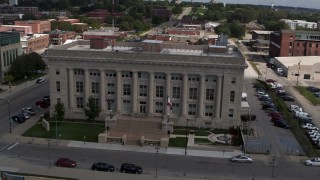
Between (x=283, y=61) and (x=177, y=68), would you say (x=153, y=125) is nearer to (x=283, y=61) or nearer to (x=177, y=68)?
(x=177, y=68)

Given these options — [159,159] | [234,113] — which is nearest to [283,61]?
[234,113]

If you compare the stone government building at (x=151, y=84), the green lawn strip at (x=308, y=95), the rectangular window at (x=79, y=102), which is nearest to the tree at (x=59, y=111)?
the stone government building at (x=151, y=84)

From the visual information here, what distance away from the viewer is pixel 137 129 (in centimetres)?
6456

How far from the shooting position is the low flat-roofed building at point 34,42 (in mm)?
135500

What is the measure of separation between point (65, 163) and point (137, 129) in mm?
16094

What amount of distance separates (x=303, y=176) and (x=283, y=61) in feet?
278

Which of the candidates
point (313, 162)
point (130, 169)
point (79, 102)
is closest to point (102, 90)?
point (79, 102)

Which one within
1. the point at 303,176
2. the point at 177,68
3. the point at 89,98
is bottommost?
the point at 303,176

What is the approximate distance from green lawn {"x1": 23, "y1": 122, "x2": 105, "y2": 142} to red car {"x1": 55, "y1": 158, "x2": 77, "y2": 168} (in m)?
10.2

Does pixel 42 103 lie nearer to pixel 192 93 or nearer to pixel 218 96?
pixel 192 93

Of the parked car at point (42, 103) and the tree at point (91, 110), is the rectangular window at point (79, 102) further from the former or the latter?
the parked car at point (42, 103)

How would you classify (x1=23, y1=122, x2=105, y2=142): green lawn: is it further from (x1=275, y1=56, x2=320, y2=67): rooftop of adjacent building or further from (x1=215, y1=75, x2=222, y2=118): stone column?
(x1=275, y1=56, x2=320, y2=67): rooftop of adjacent building

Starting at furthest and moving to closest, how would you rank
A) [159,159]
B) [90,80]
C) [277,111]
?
[277,111] → [90,80] → [159,159]

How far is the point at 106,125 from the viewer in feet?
214
